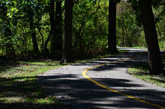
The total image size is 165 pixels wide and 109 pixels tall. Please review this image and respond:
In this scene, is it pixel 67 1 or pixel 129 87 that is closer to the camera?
pixel 129 87

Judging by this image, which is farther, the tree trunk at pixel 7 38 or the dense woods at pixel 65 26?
the tree trunk at pixel 7 38

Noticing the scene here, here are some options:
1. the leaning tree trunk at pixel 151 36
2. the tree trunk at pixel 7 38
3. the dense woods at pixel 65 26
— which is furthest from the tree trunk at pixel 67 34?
the leaning tree trunk at pixel 151 36

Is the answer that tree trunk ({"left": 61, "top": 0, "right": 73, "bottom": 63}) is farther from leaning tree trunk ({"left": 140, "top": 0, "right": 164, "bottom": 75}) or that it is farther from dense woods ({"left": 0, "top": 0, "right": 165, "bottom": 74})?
leaning tree trunk ({"left": 140, "top": 0, "right": 164, "bottom": 75})

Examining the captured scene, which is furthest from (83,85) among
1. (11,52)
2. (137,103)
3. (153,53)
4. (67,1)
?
(11,52)

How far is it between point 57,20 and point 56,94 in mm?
24573

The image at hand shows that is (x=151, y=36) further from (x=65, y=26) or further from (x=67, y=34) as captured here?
(x=65, y=26)

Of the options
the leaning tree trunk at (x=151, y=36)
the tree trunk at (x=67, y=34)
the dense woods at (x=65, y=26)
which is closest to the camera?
the leaning tree trunk at (x=151, y=36)

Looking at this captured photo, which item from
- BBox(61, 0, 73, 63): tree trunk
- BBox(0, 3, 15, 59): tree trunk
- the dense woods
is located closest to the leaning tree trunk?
the dense woods

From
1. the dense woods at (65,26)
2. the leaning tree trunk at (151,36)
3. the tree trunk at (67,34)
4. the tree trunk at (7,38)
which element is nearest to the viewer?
the leaning tree trunk at (151,36)

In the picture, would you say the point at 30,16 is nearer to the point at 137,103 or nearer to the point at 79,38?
the point at 79,38

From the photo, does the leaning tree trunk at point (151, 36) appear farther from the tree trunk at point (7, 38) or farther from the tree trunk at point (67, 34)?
the tree trunk at point (7, 38)

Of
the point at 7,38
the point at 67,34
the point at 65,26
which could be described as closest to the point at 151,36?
the point at 67,34

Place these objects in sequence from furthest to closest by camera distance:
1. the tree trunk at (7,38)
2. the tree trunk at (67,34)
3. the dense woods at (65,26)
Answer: the tree trunk at (7,38) < the dense woods at (65,26) < the tree trunk at (67,34)

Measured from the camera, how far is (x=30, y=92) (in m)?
9.21
